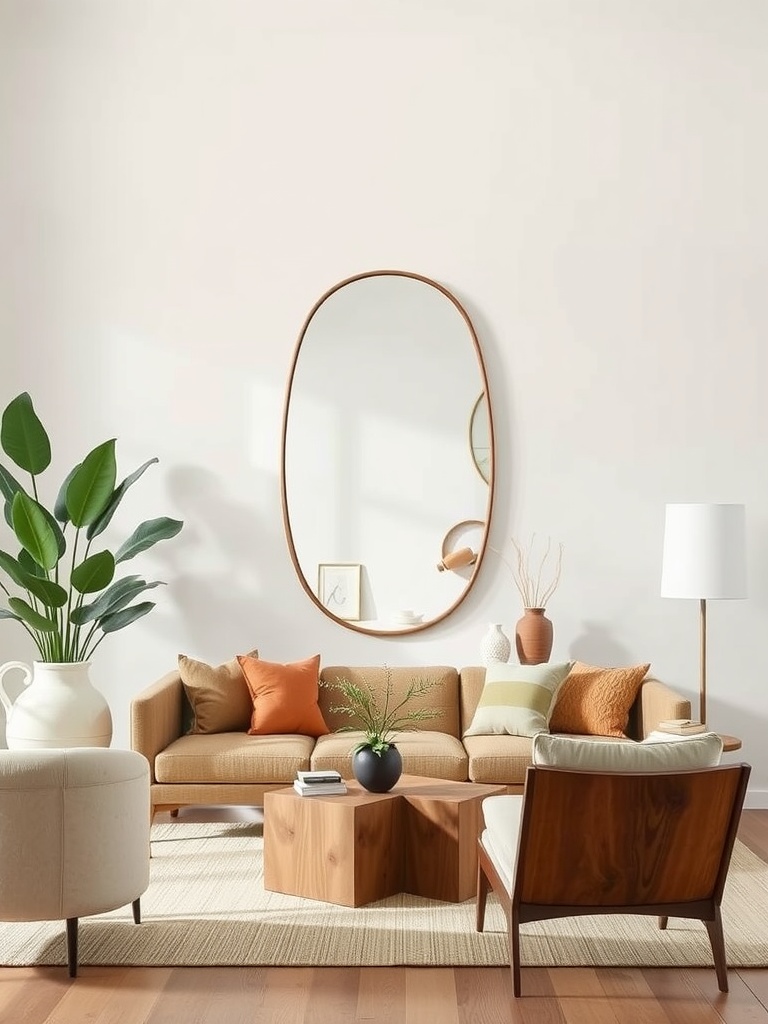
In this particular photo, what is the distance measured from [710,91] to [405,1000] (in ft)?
14.5

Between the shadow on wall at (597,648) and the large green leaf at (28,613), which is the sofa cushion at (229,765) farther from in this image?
the shadow on wall at (597,648)

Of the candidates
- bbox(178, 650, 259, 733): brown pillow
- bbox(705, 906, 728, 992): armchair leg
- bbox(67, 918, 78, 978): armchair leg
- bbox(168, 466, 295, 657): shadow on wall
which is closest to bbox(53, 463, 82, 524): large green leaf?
bbox(168, 466, 295, 657): shadow on wall

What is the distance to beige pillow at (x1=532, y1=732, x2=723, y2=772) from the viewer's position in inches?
118

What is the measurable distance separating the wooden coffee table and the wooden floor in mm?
559

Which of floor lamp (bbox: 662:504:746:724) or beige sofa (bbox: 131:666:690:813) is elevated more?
floor lamp (bbox: 662:504:746:724)

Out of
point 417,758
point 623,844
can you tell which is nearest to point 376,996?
point 623,844

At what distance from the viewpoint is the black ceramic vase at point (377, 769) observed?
3.96 m

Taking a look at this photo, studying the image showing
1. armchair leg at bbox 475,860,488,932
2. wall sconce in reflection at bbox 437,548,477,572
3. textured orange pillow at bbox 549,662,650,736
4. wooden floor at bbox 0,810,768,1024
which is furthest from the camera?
wall sconce in reflection at bbox 437,548,477,572

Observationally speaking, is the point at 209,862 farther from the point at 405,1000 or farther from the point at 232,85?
the point at 232,85

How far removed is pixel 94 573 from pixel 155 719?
2.22 ft

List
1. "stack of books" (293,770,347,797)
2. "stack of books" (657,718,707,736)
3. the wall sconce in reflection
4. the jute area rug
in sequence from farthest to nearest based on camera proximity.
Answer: the wall sconce in reflection, "stack of books" (657,718,707,736), "stack of books" (293,770,347,797), the jute area rug

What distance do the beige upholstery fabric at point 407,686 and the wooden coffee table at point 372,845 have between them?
43.8 inches

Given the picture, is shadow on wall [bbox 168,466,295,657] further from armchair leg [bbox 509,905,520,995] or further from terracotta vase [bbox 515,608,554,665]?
armchair leg [bbox 509,905,520,995]

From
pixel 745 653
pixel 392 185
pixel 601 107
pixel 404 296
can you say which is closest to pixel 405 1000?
pixel 745 653
